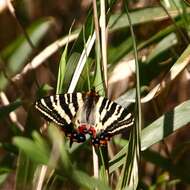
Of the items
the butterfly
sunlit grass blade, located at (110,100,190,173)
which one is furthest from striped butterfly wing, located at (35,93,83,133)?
sunlit grass blade, located at (110,100,190,173)

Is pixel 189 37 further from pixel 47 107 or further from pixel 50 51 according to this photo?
pixel 47 107

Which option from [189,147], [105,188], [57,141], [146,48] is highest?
[57,141]

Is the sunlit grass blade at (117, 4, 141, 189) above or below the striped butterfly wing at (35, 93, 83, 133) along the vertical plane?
below

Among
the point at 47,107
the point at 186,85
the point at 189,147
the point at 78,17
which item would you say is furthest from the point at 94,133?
the point at 78,17

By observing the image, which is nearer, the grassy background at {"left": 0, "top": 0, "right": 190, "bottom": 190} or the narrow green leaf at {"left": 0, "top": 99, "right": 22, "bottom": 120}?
the grassy background at {"left": 0, "top": 0, "right": 190, "bottom": 190}

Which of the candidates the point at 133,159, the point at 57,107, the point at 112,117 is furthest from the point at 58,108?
the point at 133,159

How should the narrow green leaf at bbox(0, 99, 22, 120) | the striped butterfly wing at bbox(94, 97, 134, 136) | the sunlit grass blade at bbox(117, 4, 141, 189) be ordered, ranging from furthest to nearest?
the narrow green leaf at bbox(0, 99, 22, 120) < the striped butterfly wing at bbox(94, 97, 134, 136) < the sunlit grass blade at bbox(117, 4, 141, 189)

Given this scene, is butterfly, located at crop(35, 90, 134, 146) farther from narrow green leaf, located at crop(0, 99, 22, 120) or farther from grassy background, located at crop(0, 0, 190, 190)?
narrow green leaf, located at crop(0, 99, 22, 120)
